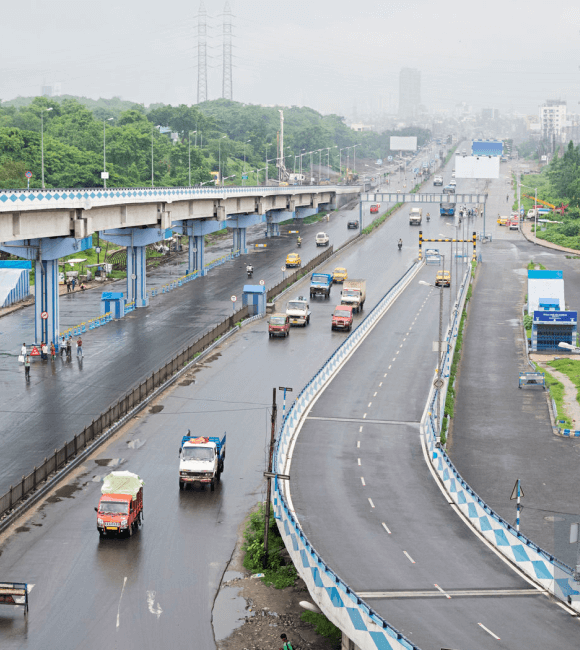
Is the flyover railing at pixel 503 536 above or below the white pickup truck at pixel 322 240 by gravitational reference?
below

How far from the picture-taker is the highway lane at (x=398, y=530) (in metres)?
28.2

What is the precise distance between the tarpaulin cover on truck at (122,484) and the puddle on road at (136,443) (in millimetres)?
10647

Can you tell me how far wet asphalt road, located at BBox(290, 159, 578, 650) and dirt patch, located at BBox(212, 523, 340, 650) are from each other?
1.98m

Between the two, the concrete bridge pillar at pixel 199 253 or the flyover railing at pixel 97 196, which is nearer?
the flyover railing at pixel 97 196

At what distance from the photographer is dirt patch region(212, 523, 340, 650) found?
1196 inches

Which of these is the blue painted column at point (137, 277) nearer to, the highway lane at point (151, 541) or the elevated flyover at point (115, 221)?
the elevated flyover at point (115, 221)

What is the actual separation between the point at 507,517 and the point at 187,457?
14.4 meters

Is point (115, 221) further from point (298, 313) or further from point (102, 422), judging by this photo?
point (102, 422)

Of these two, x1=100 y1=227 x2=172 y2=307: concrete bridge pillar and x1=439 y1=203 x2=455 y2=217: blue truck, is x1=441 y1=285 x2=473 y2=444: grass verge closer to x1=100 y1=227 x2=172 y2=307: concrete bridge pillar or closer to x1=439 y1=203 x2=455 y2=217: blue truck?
x1=100 y1=227 x2=172 y2=307: concrete bridge pillar

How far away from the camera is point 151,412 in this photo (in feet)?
185

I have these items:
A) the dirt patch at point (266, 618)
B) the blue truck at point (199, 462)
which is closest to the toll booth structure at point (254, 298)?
the blue truck at point (199, 462)

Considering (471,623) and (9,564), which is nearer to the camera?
(471,623)

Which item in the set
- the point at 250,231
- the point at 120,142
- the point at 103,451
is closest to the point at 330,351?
the point at 103,451

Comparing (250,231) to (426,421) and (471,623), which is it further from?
(471,623)
